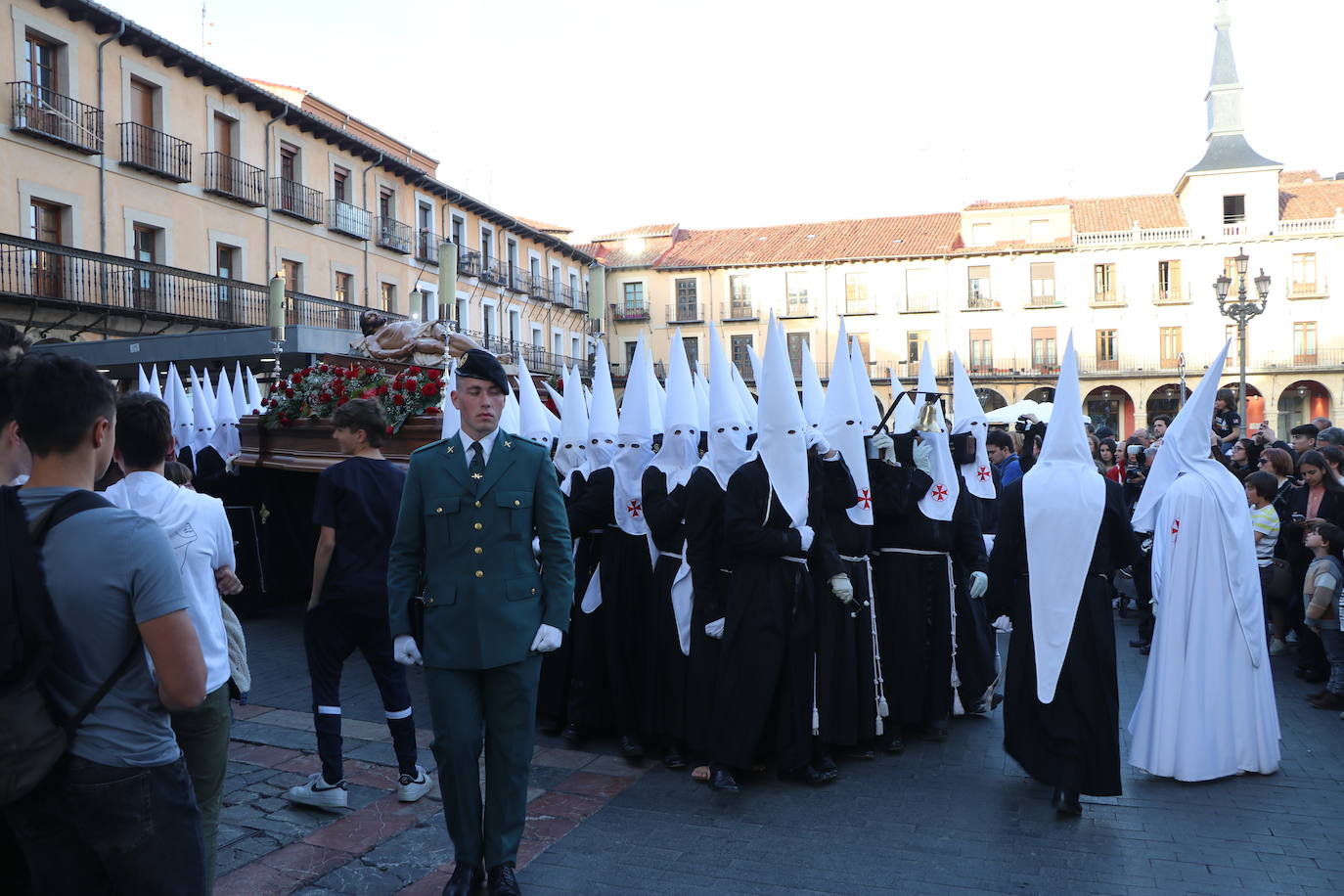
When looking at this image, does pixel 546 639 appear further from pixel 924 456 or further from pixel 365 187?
A: pixel 365 187

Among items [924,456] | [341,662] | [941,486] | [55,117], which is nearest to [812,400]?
[924,456]

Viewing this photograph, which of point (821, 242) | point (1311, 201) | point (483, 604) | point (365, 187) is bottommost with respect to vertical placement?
point (483, 604)

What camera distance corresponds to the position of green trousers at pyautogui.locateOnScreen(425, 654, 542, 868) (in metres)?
3.78

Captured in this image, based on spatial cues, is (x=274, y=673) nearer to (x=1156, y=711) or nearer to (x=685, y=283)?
(x=1156, y=711)

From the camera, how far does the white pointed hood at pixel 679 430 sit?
579cm

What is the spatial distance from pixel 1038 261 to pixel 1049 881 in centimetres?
4420

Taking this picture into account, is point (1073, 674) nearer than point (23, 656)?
No

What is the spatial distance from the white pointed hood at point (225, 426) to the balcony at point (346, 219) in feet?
66.3

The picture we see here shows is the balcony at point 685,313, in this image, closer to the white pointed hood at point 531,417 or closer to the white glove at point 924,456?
the white pointed hood at point 531,417

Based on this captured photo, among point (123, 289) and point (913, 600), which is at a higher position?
point (123, 289)

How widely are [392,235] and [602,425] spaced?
89.7 ft

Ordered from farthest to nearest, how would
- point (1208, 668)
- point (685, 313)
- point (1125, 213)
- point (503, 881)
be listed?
1. point (685, 313)
2. point (1125, 213)
3. point (1208, 668)
4. point (503, 881)

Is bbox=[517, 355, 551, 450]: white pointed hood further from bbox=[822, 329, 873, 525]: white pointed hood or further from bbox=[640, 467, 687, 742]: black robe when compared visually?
bbox=[822, 329, 873, 525]: white pointed hood

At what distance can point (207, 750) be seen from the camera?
3.28 m
